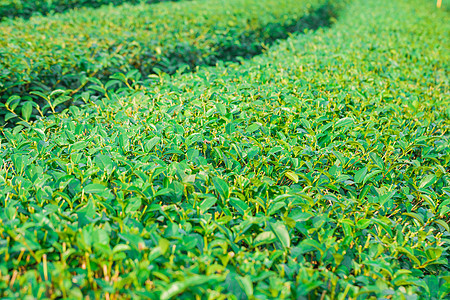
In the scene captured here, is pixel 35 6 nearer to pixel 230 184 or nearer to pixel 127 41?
pixel 127 41

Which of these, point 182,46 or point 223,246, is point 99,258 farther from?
point 182,46

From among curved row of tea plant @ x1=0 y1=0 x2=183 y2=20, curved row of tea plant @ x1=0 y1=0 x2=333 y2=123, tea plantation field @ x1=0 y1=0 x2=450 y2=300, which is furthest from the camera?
curved row of tea plant @ x1=0 y1=0 x2=183 y2=20

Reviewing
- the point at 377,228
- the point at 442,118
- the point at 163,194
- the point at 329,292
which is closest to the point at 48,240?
the point at 163,194

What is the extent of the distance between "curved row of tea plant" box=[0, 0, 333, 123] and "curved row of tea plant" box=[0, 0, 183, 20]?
1.42 m

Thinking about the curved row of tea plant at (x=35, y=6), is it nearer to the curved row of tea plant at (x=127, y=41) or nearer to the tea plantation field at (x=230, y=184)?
the curved row of tea plant at (x=127, y=41)

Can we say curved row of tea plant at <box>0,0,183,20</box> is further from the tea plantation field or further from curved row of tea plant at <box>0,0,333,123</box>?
the tea plantation field

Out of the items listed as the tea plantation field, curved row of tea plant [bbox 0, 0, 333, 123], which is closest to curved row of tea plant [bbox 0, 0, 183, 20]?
curved row of tea plant [bbox 0, 0, 333, 123]

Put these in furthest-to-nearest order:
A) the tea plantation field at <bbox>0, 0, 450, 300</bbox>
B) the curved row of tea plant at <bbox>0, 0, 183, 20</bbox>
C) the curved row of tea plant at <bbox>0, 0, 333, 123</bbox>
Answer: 1. the curved row of tea plant at <bbox>0, 0, 183, 20</bbox>
2. the curved row of tea plant at <bbox>0, 0, 333, 123</bbox>
3. the tea plantation field at <bbox>0, 0, 450, 300</bbox>

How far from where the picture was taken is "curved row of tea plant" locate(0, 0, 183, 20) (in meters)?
5.87

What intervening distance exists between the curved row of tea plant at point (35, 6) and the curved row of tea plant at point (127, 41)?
1.42 meters

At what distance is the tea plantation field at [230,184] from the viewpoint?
1.22m

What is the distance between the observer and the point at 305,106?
2.46 metres

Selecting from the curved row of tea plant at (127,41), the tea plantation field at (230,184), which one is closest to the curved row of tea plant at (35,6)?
the curved row of tea plant at (127,41)

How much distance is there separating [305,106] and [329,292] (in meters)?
1.47
